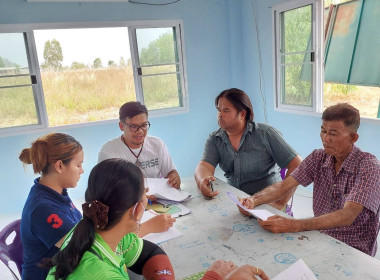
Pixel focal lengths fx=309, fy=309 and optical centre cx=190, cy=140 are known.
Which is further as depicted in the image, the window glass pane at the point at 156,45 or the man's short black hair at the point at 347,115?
the window glass pane at the point at 156,45

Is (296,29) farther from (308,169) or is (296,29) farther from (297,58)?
(308,169)

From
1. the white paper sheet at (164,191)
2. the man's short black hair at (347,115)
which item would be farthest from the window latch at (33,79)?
the man's short black hair at (347,115)

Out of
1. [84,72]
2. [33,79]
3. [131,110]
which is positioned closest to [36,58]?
[33,79]

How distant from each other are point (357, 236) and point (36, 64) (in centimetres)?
332

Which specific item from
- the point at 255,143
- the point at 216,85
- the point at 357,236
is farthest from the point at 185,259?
the point at 216,85

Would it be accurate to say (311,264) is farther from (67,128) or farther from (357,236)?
(67,128)

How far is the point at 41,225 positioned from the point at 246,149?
48.6 inches

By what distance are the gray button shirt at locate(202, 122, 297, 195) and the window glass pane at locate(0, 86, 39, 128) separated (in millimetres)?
2368

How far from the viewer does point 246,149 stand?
193cm

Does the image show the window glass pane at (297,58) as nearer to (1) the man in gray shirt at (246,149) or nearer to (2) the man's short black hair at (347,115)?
(1) the man in gray shirt at (246,149)

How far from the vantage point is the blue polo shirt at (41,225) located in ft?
3.61

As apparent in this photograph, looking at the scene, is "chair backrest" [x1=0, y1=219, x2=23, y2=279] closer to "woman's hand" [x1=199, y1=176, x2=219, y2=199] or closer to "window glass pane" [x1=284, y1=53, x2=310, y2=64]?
"woman's hand" [x1=199, y1=176, x2=219, y2=199]

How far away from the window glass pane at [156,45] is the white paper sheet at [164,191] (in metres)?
2.32

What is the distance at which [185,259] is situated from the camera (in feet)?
3.64
